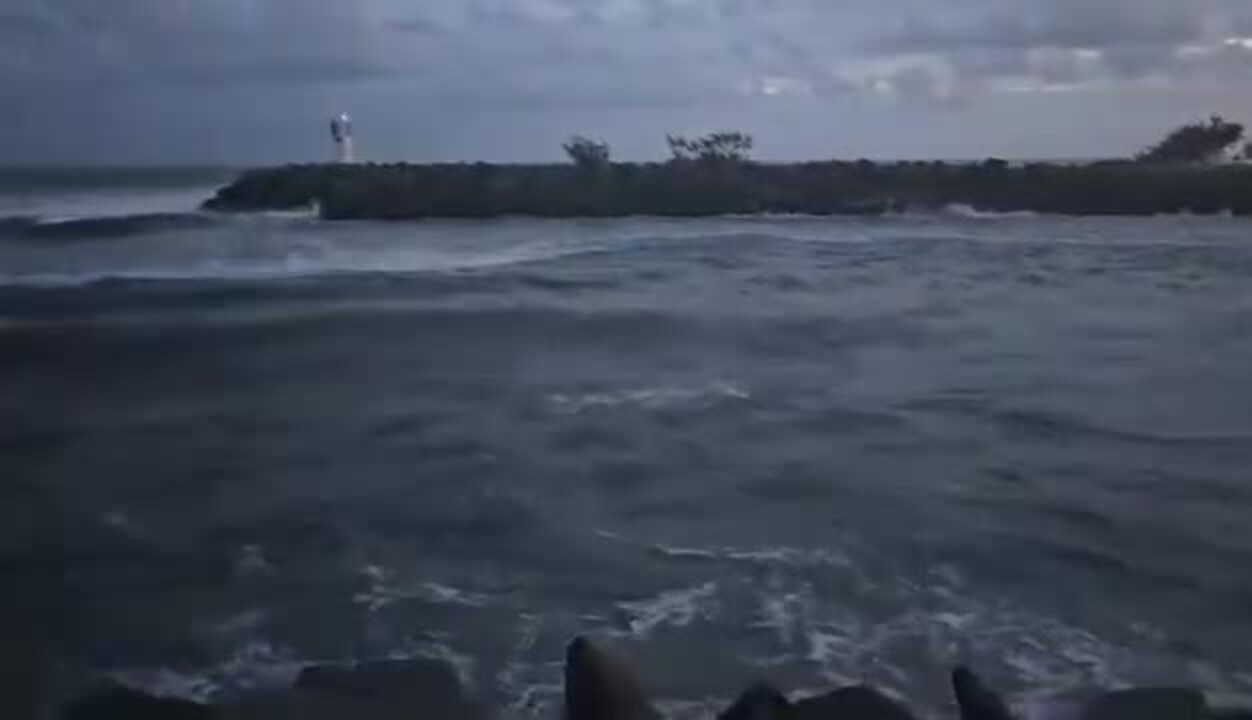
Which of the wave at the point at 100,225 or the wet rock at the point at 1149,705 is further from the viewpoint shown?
the wave at the point at 100,225

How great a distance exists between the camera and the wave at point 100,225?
8.70 metres

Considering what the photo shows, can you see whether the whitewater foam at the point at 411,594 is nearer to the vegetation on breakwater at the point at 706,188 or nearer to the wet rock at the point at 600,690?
the wet rock at the point at 600,690

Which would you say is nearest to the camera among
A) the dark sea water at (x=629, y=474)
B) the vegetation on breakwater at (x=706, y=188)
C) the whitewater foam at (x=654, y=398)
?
the dark sea water at (x=629, y=474)

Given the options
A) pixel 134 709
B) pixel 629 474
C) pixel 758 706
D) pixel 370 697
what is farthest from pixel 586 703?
pixel 629 474

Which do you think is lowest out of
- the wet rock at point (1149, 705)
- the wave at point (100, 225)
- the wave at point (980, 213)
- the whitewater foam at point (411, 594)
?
the whitewater foam at point (411, 594)

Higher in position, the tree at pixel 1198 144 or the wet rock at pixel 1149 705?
the tree at pixel 1198 144

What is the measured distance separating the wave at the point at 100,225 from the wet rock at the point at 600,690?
21.7 ft

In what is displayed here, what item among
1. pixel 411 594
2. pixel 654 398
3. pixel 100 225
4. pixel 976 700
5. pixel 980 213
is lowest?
pixel 411 594

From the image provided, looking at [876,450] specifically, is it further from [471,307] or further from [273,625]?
[471,307]

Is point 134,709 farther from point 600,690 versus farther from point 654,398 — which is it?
point 654,398

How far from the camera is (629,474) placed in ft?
18.8

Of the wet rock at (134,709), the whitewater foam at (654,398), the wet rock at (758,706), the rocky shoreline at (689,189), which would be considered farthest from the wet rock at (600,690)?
the rocky shoreline at (689,189)

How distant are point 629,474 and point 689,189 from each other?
10634mm

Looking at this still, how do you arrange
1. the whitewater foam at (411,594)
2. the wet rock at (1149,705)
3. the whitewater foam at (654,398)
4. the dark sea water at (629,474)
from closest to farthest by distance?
the wet rock at (1149,705) → the dark sea water at (629,474) → the whitewater foam at (411,594) → the whitewater foam at (654,398)
